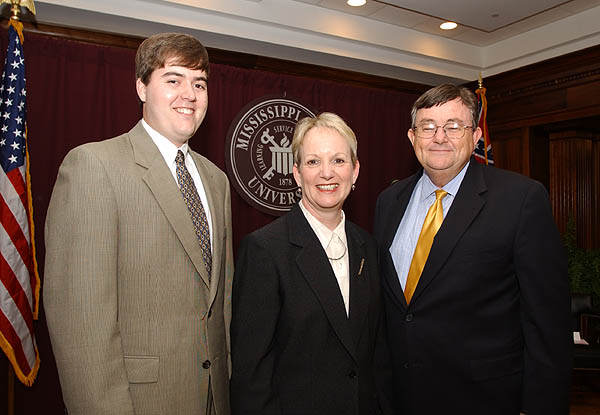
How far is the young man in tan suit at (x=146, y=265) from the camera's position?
4.21 feet

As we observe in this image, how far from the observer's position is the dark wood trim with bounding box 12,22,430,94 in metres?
3.81

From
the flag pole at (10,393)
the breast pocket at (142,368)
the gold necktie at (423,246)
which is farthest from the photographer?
the flag pole at (10,393)

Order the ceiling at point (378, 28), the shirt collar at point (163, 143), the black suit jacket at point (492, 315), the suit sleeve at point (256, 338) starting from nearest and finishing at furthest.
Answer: the suit sleeve at point (256, 338), the shirt collar at point (163, 143), the black suit jacket at point (492, 315), the ceiling at point (378, 28)


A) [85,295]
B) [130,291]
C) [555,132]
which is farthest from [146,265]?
[555,132]

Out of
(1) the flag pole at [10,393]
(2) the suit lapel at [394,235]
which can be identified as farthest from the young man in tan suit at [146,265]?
(1) the flag pole at [10,393]

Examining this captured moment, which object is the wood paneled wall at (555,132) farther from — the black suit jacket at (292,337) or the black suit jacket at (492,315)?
the black suit jacket at (292,337)

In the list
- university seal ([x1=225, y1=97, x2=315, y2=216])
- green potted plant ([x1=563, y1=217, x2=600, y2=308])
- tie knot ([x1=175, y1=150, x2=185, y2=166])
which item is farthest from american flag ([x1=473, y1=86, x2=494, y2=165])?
tie knot ([x1=175, y1=150, x2=185, y2=166])

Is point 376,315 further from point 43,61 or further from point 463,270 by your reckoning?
point 43,61

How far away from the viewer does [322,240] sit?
1.71 metres

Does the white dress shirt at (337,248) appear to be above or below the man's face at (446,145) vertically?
below

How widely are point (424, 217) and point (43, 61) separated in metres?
3.12

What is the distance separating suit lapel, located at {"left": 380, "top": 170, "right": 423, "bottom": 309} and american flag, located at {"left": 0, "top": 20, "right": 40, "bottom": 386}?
2.23 meters

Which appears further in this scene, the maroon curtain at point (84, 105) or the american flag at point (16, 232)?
the maroon curtain at point (84, 105)

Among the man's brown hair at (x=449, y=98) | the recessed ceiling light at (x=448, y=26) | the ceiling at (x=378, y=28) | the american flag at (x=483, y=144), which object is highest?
the recessed ceiling light at (x=448, y=26)
